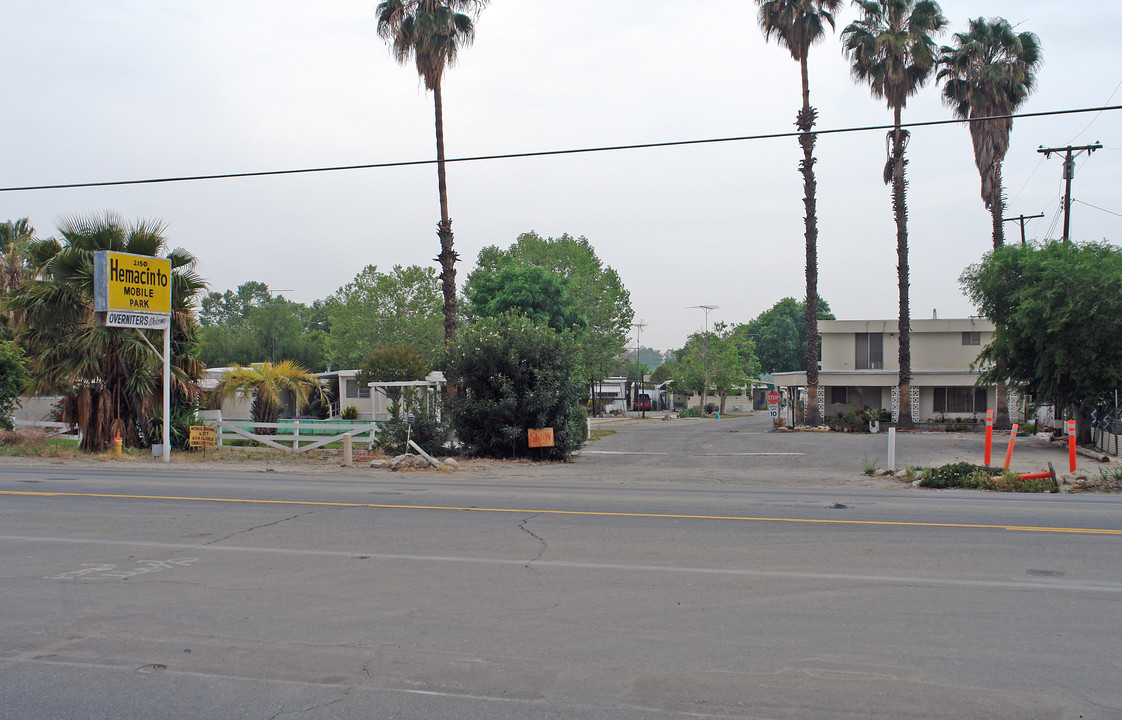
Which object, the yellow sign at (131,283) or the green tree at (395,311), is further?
the green tree at (395,311)

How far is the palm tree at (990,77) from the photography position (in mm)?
35375

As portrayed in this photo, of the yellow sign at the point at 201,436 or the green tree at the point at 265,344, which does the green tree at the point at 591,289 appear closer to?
the green tree at the point at 265,344

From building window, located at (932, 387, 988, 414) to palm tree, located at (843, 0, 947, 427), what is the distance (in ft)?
28.7

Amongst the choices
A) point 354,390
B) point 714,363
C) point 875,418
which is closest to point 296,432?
point 354,390

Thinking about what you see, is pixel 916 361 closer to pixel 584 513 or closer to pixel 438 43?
pixel 438 43

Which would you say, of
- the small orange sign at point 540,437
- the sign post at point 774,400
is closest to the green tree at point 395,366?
the small orange sign at point 540,437

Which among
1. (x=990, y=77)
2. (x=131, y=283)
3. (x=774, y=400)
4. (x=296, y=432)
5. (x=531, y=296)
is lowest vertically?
(x=296, y=432)

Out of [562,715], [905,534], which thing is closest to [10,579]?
[562,715]

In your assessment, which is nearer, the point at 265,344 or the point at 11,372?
the point at 11,372

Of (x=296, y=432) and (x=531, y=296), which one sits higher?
(x=531, y=296)

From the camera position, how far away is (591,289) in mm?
55969

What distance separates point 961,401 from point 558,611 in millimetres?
44531

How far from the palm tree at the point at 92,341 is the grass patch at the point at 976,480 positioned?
1933cm

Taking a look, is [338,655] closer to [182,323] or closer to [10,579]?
[10,579]
